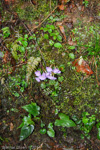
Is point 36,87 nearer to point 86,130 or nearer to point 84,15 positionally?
point 86,130

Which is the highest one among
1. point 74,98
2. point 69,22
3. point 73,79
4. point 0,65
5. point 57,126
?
point 69,22

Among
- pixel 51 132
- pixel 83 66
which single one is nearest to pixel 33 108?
pixel 51 132

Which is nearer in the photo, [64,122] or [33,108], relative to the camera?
[64,122]

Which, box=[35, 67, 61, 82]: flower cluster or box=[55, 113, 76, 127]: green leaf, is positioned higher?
box=[35, 67, 61, 82]: flower cluster

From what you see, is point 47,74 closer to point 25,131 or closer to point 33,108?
point 33,108

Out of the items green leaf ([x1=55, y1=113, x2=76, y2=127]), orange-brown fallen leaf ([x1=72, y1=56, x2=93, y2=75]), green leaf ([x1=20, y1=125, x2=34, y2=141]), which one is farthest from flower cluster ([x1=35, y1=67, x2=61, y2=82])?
green leaf ([x1=20, y1=125, x2=34, y2=141])

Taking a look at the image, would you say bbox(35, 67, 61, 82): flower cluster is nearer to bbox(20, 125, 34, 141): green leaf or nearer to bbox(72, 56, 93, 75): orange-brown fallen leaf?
bbox(72, 56, 93, 75): orange-brown fallen leaf

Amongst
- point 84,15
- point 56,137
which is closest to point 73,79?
point 56,137

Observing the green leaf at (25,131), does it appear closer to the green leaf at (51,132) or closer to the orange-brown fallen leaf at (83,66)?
the green leaf at (51,132)
